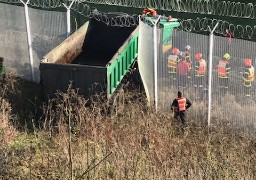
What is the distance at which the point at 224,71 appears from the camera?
8.77 meters

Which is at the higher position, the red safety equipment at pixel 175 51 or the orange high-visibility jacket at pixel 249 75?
the red safety equipment at pixel 175 51

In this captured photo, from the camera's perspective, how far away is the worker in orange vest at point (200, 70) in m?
9.01

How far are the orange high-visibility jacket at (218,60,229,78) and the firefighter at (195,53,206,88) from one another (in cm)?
33

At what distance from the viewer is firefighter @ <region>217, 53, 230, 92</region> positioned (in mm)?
8675

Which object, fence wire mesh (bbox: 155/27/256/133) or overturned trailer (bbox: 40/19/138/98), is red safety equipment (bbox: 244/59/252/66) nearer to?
fence wire mesh (bbox: 155/27/256/133)

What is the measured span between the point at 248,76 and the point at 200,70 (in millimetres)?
978

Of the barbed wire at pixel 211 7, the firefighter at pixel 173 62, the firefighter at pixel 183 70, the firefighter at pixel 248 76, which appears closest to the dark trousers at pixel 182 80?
the firefighter at pixel 183 70

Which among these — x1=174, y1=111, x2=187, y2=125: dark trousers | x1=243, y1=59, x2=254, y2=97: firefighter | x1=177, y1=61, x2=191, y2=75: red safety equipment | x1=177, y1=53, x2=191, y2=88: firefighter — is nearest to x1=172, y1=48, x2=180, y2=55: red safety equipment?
x1=177, y1=53, x2=191, y2=88: firefighter

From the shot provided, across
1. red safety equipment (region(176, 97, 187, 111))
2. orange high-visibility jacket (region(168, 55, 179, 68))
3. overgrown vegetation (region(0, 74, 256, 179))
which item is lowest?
overgrown vegetation (region(0, 74, 256, 179))

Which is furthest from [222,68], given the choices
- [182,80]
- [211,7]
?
[211,7]

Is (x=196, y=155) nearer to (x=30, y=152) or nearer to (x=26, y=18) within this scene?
(x=30, y=152)

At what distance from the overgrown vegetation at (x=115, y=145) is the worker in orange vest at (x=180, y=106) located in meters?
0.18

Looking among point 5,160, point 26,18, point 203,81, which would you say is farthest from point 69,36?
point 5,160

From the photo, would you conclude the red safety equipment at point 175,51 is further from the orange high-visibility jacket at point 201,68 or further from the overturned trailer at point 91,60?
the overturned trailer at point 91,60
